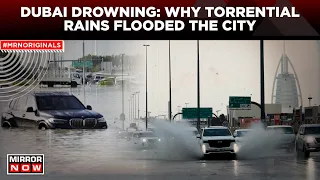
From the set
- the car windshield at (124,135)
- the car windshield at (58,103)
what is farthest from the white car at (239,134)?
the car windshield at (58,103)

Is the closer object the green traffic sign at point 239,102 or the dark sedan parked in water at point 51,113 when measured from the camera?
the dark sedan parked in water at point 51,113

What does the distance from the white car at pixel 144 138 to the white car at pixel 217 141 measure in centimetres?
183

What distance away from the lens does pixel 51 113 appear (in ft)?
58.9

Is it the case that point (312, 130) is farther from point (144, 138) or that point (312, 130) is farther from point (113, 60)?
point (113, 60)

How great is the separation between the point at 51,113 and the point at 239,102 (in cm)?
431

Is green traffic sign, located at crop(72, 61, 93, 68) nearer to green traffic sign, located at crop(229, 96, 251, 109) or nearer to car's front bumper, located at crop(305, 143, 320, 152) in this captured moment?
green traffic sign, located at crop(229, 96, 251, 109)

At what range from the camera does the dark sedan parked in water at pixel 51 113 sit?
58.5 feet

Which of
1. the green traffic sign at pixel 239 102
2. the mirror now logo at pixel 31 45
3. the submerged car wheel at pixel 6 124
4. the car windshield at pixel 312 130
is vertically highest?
the mirror now logo at pixel 31 45

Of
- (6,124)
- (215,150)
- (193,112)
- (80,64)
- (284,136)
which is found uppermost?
(80,64)

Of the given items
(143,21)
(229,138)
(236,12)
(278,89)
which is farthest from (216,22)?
(229,138)

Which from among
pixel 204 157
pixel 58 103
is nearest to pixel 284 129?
pixel 204 157

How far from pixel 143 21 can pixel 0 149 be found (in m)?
4.30

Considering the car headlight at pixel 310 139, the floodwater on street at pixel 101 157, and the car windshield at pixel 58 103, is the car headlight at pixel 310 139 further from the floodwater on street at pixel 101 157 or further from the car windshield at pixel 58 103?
the car windshield at pixel 58 103

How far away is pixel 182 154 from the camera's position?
22562 millimetres
